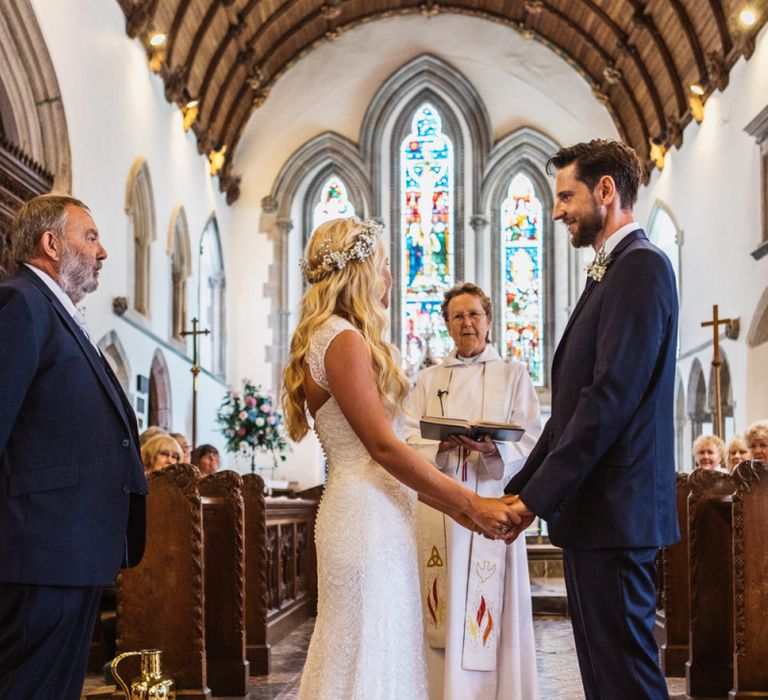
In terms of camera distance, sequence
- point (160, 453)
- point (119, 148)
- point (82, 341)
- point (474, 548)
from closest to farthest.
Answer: point (82, 341) < point (474, 548) < point (160, 453) < point (119, 148)

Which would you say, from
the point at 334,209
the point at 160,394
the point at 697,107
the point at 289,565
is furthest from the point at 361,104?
the point at 289,565

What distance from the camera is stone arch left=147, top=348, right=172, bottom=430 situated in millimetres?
13344

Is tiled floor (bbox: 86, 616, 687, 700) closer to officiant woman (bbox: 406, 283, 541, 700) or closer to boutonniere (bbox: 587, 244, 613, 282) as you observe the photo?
officiant woman (bbox: 406, 283, 541, 700)

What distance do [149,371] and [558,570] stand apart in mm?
5173

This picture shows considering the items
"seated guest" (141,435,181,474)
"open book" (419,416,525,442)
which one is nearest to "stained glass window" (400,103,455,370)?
"seated guest" (141,435,181,474)

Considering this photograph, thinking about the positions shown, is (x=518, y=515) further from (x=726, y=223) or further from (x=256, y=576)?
(x=726, y=223)

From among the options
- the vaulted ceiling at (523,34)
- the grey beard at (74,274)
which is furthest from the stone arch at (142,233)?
the grey beard at (74,274)

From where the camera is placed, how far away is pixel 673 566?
5.83 meters

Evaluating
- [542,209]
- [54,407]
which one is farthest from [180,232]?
[54,407]

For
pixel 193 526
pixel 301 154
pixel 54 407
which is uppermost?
pixel 301 154

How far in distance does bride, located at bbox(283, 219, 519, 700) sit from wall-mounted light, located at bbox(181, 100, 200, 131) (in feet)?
38.7

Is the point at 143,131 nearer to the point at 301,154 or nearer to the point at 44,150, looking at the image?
the point at 44,150

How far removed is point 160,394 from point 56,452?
36.3ft

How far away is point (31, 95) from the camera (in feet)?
30.8
